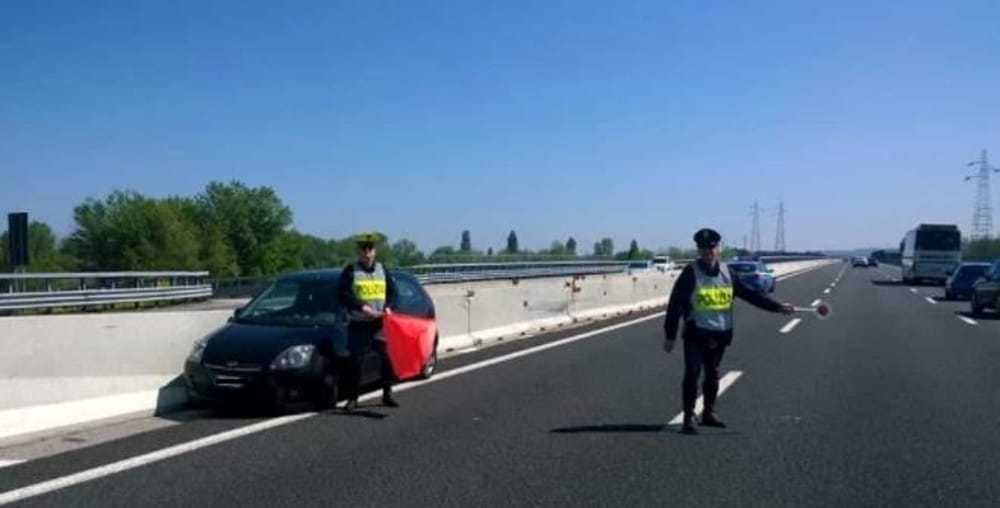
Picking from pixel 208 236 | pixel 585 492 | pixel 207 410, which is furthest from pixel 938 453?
pixel 208 236

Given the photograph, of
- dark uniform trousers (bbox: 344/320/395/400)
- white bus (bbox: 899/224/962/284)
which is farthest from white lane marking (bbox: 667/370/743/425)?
white bus (bbox: 899/224/962/284)

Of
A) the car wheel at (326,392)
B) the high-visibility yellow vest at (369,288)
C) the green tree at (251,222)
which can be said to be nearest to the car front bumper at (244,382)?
the car wheel at (326,392)

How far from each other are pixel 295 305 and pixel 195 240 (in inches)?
2291

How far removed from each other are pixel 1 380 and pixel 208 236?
62438 mm

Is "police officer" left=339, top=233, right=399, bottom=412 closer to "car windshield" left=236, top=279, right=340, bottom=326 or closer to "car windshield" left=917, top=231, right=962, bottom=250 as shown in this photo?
"car windshield" left=236, top=279, right=340, bottom=326

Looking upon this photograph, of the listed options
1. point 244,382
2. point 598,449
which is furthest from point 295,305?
point 598,449

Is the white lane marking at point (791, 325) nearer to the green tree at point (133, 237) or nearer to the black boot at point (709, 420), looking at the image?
the black boot at point (709, 420)

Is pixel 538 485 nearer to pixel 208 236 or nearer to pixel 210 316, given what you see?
pixel 210 316

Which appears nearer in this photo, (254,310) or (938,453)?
(938,453)

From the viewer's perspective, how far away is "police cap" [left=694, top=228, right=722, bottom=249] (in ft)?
31.7

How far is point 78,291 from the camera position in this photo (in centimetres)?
3300

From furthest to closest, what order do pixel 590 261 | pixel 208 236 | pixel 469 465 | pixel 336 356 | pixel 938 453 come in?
A: pixel 590 261 → pixel 208 236 → pixel 336 356 → pixel 938 453 → pixel 469 465

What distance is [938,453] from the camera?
8703 millimetres

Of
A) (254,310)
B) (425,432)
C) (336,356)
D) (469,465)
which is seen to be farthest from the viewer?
(254,310)
